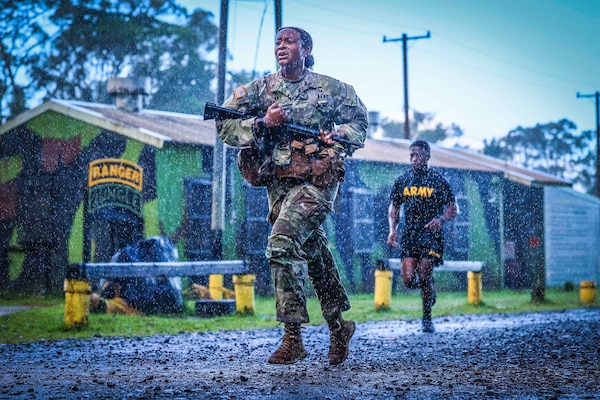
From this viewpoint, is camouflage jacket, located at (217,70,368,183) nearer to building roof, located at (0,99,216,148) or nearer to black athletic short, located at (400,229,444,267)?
black athletic short, located at (400,229,444,267)

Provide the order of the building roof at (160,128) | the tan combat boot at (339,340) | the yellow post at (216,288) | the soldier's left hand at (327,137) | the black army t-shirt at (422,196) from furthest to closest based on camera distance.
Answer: the building roof at (160,128) < the yellow post at (216,288) < the black army t-shirt at (422,196) < the tan combat boot at (339,340) < the soldier's left hand at (327,137)

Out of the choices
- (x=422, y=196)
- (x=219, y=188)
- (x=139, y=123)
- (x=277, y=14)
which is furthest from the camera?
(x=139, y=123)

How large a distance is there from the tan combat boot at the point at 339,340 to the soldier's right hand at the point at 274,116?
143 cm

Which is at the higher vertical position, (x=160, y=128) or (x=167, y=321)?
(x=160, y=128)

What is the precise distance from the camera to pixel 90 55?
34.8 m

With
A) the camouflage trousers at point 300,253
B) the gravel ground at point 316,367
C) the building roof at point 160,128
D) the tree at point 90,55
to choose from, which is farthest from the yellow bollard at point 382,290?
the tree at point 90,55

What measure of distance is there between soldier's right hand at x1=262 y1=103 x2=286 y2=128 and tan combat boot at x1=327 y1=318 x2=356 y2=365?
143 cm

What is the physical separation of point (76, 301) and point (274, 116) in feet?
16.3

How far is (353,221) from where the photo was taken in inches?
826

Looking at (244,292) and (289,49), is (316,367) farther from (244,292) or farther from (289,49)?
(244,292)

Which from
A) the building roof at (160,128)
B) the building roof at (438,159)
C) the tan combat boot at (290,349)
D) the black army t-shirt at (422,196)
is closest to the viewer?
the tan combat boot at (290,349)

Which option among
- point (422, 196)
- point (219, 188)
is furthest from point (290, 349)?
point (219, 188)

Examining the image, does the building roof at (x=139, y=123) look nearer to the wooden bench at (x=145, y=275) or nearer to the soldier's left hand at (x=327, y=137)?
the wooden bench at (x=145, y=275)

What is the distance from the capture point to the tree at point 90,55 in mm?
34344
